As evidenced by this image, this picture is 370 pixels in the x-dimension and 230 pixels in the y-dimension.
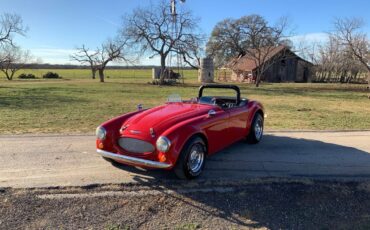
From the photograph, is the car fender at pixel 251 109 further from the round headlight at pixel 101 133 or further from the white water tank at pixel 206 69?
the white water tank at pixel 206 69

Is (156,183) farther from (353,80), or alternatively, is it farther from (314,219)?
(353,80)

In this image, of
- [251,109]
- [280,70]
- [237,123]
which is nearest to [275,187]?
[237,123]

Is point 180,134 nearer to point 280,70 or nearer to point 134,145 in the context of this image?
point 134,145

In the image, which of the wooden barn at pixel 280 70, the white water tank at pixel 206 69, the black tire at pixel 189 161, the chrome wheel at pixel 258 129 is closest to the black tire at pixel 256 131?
the chrome wheel at pixel 258 129

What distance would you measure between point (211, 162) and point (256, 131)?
1663 millimetres

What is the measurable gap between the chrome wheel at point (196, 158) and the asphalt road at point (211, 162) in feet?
0.64

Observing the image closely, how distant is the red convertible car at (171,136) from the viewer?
4535mm

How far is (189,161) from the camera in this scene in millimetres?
4777

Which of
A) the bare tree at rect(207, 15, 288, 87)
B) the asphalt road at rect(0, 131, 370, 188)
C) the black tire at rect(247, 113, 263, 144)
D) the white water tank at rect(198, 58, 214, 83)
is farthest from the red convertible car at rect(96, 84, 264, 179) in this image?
the white water tank at rect(198, 58, 214, 83)

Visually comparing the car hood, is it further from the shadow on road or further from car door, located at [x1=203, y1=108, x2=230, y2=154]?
the shadow on road

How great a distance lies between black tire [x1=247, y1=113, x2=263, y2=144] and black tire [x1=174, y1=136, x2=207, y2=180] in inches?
78.6

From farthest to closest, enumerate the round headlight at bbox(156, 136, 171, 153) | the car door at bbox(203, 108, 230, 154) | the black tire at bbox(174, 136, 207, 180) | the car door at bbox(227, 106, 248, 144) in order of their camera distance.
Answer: the car door at bbox(227, 106, 248, 144)
the car door at bbox(203, 108, 230, 154)
the black tire at bbox(174, 136, 207, 180)
the round headlight at bbox(156, 136, 171, 153)

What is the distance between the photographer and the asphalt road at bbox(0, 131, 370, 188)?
16.3 ft


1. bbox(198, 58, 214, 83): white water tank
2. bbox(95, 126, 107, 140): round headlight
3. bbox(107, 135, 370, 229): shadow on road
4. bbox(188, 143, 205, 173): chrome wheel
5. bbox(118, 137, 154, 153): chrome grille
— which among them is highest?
bbox(198, 58, 214, 83): white water tank
